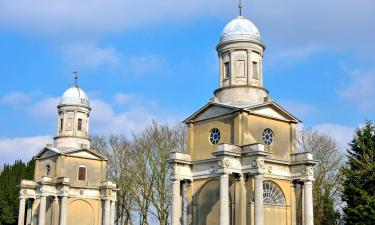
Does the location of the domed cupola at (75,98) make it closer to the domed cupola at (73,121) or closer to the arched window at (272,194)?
the domed cupola at (73,121)

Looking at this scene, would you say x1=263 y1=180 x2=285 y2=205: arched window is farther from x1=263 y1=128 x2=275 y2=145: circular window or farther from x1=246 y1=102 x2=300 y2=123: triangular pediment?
x1=246 y1=102 x2=300 y2=123: triangular pediment

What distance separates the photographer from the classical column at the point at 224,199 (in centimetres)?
3117

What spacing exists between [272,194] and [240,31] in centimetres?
1048

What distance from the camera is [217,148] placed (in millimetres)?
34594

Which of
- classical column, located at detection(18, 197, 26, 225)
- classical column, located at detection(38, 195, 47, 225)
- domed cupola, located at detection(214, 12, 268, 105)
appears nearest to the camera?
domed cupola, located at detection(214, 12, 268, 105)

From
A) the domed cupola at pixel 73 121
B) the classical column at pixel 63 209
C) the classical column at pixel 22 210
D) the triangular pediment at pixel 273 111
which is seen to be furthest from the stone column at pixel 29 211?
the triangular pediment at pixel 273 111

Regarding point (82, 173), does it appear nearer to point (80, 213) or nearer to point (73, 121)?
point (80, 213)

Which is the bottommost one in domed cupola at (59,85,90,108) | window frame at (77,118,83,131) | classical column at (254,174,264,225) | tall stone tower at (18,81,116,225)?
classical column at (254,174,264,225)

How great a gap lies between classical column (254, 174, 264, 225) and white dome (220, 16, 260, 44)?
9.72m

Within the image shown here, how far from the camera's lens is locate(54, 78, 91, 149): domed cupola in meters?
51.3

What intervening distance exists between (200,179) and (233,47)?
338 inches

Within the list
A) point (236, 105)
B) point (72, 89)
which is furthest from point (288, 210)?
point (72, 89)

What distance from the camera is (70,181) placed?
49969 mm

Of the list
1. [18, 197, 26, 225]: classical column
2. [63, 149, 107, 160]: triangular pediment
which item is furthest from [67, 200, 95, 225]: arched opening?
[18, 197, 26, 225]: classical column
